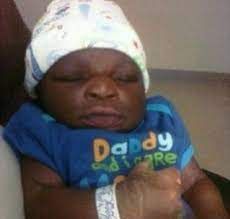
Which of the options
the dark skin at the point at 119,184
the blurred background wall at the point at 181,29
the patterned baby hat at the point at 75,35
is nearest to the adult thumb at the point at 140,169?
the dark skin at the point at 119,184

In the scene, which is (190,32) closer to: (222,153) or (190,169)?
(222,153)

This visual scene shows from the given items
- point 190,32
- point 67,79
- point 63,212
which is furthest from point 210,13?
point 63,212

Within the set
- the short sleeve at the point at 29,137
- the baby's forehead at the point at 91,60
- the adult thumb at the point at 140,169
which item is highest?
the baby's forehead at the point at 91,60

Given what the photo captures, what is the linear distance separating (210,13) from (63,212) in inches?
33.4

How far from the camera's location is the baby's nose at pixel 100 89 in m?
0.93

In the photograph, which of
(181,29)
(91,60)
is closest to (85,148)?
(91,60)

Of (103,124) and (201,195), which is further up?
(103,124)

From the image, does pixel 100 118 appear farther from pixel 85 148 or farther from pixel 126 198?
pixel 126 198

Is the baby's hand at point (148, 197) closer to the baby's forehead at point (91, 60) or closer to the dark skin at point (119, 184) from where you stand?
the dark skin at point (119, 184)

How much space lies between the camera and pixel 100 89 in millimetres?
932

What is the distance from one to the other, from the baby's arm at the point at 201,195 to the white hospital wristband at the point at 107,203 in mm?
221

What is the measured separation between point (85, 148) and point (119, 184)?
13cm

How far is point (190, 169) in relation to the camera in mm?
1046

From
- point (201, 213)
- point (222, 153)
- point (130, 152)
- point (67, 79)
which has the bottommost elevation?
point (222, 153)
